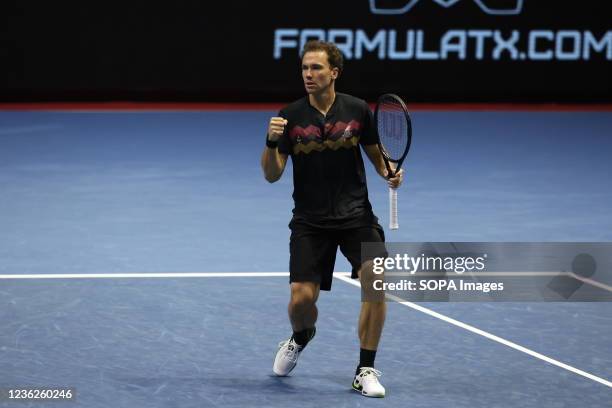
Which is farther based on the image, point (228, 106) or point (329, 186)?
point (228, 106)

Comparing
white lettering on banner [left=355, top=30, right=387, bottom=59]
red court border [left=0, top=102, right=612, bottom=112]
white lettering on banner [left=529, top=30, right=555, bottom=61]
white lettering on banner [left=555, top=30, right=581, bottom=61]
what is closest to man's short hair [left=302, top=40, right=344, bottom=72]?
white lettering on banner [left=355, top=30, right=387, bottom=59]

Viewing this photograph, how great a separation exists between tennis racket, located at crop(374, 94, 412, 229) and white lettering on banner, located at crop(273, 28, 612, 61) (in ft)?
35.1

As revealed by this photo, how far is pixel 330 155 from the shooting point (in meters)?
6.59

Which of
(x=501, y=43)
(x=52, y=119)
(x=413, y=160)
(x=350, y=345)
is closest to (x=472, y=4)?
(x=501, y=43)

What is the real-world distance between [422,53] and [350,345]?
10.6 metres

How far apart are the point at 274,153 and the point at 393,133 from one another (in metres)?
0.70

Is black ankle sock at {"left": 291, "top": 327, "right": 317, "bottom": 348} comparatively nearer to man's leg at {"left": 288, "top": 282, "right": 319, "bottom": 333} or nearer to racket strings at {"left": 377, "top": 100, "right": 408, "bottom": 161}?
man's leg at {"left": 288, "top": 282, "right": 319, "bottom": 333}

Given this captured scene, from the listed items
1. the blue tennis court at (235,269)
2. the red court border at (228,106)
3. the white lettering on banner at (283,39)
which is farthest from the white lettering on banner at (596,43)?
the white lettering on banner at (283,39)

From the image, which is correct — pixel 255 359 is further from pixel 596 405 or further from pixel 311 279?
pixel 596 405

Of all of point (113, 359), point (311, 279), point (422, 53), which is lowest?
point (113, 359)

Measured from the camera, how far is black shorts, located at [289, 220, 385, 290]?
658cm

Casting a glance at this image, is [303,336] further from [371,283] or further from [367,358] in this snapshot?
[371,283]

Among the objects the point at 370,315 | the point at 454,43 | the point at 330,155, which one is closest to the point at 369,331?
the point at 370,315

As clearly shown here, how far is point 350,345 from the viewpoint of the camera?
7457 mm
